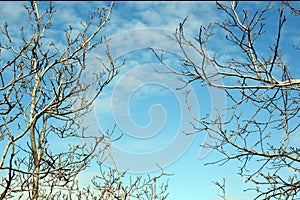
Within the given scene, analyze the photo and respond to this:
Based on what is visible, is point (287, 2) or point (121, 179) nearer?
point (287, 2)

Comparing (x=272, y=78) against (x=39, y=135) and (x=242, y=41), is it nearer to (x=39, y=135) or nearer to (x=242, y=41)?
(x=242, y=41)

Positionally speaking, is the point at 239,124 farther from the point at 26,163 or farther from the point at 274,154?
the point at 26,163

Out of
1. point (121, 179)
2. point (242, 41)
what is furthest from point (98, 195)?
point (242, 41)

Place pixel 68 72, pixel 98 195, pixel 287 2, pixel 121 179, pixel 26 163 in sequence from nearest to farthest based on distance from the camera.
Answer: pixel 287 2 → pixel 68 72 → pixel 26 163 → pixel 121 179 → pixel 98 195

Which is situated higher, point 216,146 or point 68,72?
point 68,72

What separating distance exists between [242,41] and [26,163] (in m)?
5.32

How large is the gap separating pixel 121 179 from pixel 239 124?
6.16 m

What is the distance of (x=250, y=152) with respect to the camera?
167 inches

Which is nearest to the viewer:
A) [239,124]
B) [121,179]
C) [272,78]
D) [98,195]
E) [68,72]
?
[272,78]

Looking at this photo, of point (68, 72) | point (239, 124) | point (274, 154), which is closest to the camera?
point (274, 154)

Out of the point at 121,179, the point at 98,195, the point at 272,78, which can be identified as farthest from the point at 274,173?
the point at 98,195

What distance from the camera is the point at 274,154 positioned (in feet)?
13.4

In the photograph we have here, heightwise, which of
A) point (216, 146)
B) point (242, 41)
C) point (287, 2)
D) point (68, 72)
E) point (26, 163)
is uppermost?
point (68, 72)

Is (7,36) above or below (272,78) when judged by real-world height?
above
